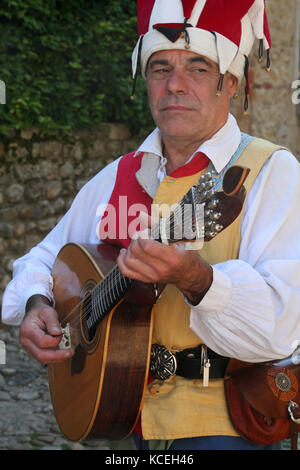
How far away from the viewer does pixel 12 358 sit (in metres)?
5.36

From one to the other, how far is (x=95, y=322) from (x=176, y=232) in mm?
680

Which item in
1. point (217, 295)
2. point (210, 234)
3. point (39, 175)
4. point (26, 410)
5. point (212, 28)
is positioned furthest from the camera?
point (39, 175)

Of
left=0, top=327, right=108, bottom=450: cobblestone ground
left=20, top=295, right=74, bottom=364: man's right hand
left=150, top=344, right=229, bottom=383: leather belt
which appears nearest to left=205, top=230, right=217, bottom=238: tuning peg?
left=150, top=344, right=229, bottom=383: leather belt

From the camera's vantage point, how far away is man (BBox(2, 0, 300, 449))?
1.73m

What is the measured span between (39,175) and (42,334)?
4.09 m

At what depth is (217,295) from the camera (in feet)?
5.56

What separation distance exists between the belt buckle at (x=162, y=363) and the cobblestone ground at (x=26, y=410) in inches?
83.8

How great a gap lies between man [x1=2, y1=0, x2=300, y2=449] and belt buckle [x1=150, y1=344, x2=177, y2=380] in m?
0.02

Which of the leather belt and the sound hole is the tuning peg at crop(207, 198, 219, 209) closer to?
the leather belt

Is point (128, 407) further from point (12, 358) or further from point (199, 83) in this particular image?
point (12, 358)

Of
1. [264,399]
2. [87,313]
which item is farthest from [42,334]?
[264,399]

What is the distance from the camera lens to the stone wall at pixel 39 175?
5918 mm

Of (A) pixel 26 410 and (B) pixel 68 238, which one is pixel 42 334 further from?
(A) pixel 26 410
